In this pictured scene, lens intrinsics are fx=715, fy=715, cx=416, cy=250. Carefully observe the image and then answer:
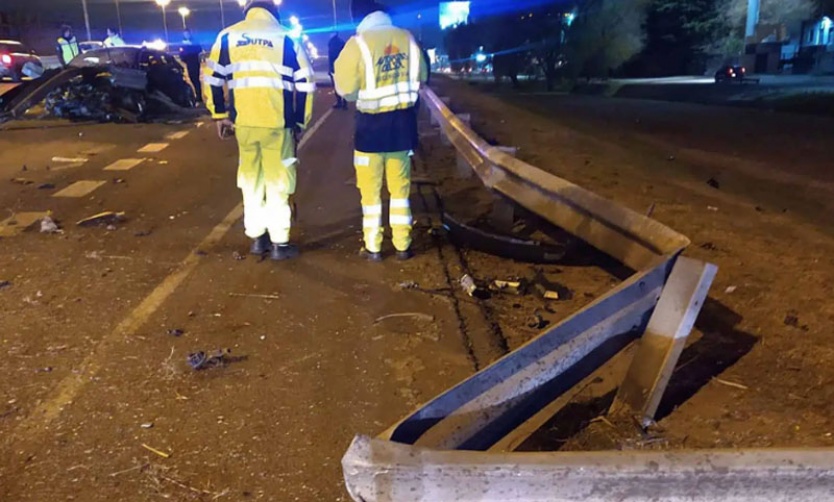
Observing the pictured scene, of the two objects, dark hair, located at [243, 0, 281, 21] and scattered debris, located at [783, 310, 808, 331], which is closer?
scattered debris, located at [783, 310, 808, 331]

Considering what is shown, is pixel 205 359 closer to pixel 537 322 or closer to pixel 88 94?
pixel 537 322

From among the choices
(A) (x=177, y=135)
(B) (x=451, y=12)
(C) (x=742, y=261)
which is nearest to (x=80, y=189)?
(A) (x=177, y=135)

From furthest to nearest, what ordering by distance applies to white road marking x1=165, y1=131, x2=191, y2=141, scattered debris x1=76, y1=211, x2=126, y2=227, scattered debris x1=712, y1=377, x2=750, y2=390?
white road marking x1=165, y1=131, x2=191, y2=141, scattered debris x1=76, y1=211, x2=126, y2=227, scattered debris x1=712, y1=377, x2=750, y2=390

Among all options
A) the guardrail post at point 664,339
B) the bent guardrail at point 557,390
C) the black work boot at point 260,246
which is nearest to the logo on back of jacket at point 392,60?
the bent guardrail at point 557,390

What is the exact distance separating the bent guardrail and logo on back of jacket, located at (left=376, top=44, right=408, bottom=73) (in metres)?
1.57

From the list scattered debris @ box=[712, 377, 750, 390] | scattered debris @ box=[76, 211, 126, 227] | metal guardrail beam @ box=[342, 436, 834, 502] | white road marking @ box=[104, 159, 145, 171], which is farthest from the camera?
white road marking @ box=[104, 159, 145, 171]

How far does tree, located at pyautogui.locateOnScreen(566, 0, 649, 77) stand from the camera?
42312 mm

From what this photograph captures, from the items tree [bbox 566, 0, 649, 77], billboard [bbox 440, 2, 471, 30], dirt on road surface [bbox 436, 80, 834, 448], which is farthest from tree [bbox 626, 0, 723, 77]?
dirt on road surface [bbox 436, 80, 834, 448]

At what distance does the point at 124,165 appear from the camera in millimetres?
10383

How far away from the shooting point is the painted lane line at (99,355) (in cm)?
325

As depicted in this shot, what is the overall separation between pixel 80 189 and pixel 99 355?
17.3 feet

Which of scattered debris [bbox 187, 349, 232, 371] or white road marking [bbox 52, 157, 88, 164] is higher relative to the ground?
white road marking [bbox 52, 157, 88, 164]

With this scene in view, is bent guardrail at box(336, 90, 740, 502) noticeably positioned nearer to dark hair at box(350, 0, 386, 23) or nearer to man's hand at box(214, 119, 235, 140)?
dark hair at box(350, 0, 386, 23)

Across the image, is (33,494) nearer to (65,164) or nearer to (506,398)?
(506,398)
